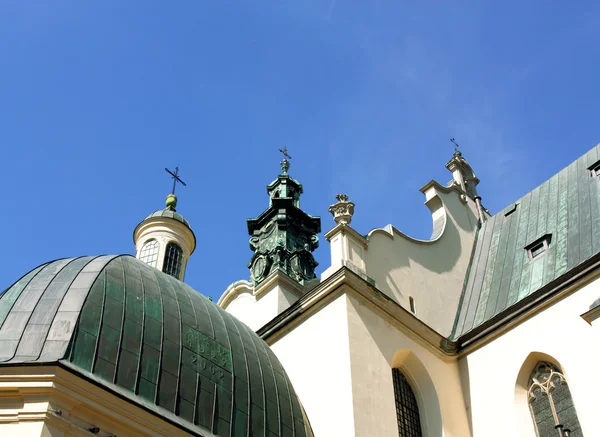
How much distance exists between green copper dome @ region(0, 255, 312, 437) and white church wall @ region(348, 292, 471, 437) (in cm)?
105

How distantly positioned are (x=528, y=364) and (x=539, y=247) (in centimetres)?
315

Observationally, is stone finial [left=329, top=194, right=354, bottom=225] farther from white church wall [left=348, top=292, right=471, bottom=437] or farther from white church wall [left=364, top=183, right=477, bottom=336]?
white church wall [left=348, top=292, right=471, bottom=437]

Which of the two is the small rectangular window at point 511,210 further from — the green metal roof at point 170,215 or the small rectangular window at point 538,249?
the green metal roof at point 170,215

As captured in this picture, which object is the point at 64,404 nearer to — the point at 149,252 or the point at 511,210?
the point at 149,252

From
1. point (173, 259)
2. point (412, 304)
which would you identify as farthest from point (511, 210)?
point (173, 259)

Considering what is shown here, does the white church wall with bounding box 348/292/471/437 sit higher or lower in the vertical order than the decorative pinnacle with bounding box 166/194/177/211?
lower

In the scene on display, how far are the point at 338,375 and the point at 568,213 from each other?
647 cm

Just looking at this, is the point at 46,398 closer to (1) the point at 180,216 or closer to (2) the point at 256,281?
(2) the point at 256,281

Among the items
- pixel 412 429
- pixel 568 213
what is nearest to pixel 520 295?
pixel 568 213

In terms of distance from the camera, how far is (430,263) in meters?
14.7

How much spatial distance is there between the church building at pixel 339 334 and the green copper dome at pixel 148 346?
0.08 ft

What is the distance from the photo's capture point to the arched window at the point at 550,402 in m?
10.7

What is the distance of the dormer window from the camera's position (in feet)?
45.9

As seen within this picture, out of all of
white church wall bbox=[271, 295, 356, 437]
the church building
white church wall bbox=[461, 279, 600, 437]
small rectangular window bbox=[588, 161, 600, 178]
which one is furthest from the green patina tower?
small rectangular window bbox=[588, 161, 600, 178]
